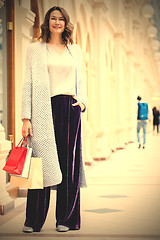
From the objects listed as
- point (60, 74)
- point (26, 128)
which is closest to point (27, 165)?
point (26, 128)

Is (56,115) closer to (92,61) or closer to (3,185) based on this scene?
(3,185)

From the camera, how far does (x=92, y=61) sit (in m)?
11.9

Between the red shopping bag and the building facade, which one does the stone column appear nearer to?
the building facade

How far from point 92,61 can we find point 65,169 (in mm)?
7962

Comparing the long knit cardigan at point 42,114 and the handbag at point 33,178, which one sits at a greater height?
the long knit cardigan at point 42,114

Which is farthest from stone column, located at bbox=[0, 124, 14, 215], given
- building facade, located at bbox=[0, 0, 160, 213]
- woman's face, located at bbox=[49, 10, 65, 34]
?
woman's face, located at bbox=[49, 10, 65, 34]

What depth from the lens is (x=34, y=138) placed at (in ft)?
13.2

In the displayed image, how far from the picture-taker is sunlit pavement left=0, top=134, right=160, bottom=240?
13.6ft

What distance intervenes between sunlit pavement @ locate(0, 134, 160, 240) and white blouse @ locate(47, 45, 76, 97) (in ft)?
4.06

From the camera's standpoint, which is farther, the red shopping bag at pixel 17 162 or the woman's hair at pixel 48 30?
the woman's hair at pixel 48 30

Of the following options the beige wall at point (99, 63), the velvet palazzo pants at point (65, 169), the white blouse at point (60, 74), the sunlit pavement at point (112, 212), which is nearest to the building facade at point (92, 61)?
the beige wall at point (99, 63)

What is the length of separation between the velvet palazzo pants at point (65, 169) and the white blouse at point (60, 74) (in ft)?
0.20

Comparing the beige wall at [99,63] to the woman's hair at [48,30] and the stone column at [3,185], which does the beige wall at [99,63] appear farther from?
the woman's hair at [48,30]

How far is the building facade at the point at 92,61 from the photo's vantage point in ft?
20.4
